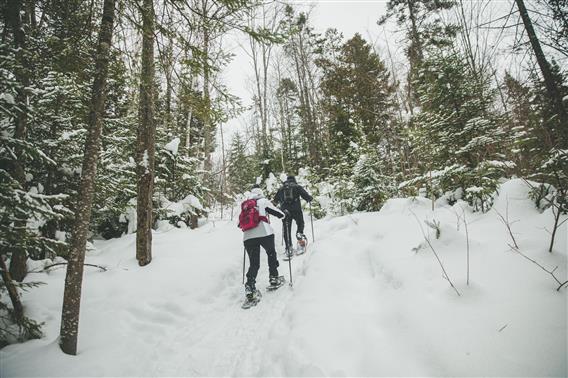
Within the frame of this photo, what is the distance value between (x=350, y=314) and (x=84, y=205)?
12.6 feet

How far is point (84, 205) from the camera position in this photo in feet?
11.5

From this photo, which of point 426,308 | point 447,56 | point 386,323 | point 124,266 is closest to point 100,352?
point 124,266

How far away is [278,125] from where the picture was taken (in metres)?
26.0

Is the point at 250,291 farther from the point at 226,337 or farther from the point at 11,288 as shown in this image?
the point at 11,288

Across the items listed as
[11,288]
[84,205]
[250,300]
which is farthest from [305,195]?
[11,288]

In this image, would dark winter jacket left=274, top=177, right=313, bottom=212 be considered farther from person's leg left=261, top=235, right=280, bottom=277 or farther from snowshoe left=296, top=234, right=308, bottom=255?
person's leg left=261, top=235, right=280, bottom=277

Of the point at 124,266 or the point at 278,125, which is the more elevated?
the point at 278,125

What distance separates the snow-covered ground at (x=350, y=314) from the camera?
7.74ft

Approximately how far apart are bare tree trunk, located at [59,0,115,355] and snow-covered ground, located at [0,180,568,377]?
1.15 feet

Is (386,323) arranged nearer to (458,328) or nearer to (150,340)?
(458,328)

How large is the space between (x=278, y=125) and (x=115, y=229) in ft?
63.8

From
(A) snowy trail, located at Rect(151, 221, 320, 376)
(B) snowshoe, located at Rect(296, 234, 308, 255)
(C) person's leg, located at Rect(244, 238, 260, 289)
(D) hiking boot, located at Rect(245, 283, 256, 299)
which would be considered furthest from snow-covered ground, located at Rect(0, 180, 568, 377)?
(B) snowshoe, located at Rect(296, 234, 308, 255)

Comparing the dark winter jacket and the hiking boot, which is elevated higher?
the dark winter jacket

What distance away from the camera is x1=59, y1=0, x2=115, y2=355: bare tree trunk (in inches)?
135
